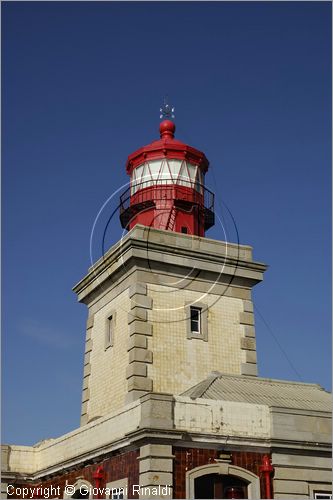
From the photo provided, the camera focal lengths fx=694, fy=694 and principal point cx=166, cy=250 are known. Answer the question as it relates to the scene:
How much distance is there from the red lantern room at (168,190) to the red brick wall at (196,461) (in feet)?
31.1

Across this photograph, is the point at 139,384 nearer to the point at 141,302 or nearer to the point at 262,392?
the point at 141,302

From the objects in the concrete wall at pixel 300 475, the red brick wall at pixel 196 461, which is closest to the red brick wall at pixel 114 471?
the red brick wall at pixel 196 461

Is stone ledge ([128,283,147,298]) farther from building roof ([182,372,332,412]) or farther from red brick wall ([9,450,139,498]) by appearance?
red brick wall ([9,450,139,498])

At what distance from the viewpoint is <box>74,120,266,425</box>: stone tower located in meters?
21.1

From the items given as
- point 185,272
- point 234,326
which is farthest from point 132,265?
point 234,326

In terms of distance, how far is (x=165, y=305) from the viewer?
71.6 ft

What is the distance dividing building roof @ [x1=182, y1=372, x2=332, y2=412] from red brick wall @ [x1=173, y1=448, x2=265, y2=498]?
1893 mm

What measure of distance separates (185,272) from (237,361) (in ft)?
11.0

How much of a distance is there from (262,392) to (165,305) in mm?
4024

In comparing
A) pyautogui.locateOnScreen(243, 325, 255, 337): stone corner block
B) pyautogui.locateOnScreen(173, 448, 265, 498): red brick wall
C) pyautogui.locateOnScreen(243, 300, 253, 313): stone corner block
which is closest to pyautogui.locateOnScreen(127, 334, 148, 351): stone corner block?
pyautogui.locateOnScreen(243, 325, 255, 337): stone corner block

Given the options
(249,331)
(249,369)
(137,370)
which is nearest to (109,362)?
(137,370)

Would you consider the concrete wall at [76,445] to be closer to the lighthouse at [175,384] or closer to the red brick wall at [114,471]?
the lighthouse at [175,384]

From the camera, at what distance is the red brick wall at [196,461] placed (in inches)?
635

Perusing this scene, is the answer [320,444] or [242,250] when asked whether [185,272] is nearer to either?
[242,250]
